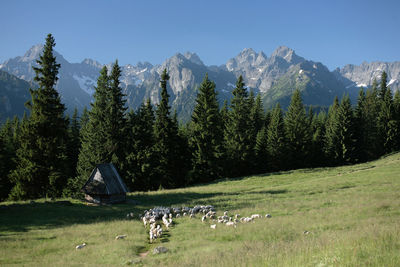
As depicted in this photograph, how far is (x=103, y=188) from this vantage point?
106 feet

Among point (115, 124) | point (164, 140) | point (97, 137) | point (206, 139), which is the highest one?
point (115, 124)

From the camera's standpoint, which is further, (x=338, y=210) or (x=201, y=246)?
(x=338, y=210)

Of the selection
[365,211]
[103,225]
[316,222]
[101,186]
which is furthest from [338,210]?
[101,186]

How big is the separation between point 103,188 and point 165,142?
63.4 feet

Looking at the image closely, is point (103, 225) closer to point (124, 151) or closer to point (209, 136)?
point (124, 151)

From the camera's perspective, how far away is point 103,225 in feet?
66.7

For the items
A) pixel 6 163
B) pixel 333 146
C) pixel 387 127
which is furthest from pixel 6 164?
pixel 387 127

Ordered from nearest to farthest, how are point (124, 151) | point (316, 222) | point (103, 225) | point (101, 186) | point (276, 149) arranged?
1. point (316, 222)
2. point (103, 225)
3. point (101, 186)
4. point (124, 151)
5. point (276, 149)

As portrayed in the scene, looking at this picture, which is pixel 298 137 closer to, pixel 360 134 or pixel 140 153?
pixel 360 134

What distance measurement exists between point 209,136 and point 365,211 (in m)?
38.8

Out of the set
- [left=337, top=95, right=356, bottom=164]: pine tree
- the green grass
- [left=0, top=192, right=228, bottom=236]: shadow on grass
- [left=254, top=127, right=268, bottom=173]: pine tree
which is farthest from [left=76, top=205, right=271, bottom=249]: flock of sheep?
[left=337, top=95, right=356, bottom=164]: pine tree

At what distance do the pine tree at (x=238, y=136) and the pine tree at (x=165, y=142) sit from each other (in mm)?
12881

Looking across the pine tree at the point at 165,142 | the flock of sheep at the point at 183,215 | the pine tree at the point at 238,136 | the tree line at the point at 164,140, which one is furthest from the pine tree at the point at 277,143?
the flock of sheep at the point at 183,215

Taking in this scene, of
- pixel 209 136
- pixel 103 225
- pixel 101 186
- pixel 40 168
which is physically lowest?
pixel 103 225
